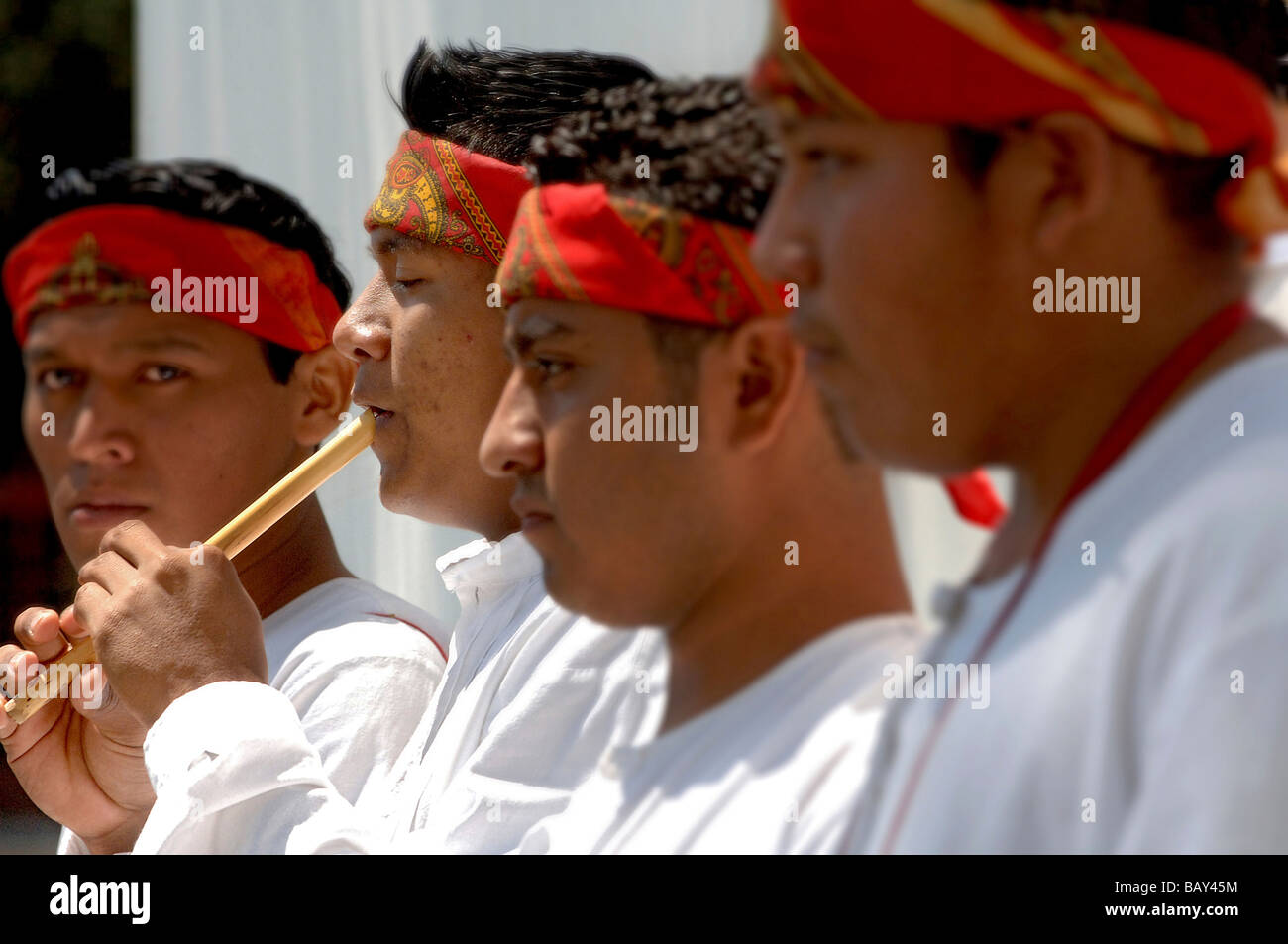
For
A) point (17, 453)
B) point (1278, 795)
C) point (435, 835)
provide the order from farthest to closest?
point (17, 453) → point (435, 835) → point (1278, 795)

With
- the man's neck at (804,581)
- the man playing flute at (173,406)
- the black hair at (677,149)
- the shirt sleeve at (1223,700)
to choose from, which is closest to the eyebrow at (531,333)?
the black hair at (677,149)

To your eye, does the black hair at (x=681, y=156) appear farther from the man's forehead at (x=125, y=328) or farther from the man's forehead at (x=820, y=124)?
the man's forehead at (x=125, y=328)

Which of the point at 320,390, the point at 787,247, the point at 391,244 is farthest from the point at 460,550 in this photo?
the point at 787,247

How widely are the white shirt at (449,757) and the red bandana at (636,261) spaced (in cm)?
30

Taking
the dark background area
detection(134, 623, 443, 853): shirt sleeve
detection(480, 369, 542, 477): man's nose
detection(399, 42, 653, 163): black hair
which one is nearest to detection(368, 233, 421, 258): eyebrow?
detection(399, 42, 653, 163): black hair

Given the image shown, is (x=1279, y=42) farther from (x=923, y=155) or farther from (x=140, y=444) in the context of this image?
(x=140, y=444)

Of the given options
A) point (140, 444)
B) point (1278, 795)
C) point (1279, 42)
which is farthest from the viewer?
point (140, 444)

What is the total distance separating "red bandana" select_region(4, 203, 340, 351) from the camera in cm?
221

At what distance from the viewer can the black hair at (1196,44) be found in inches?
35.0

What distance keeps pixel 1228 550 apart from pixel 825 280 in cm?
28

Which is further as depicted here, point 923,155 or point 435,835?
point 435,835

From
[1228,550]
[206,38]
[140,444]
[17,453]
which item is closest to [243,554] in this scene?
[140,444]

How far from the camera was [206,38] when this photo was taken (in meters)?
3.02

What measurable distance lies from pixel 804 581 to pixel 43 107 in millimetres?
4677
